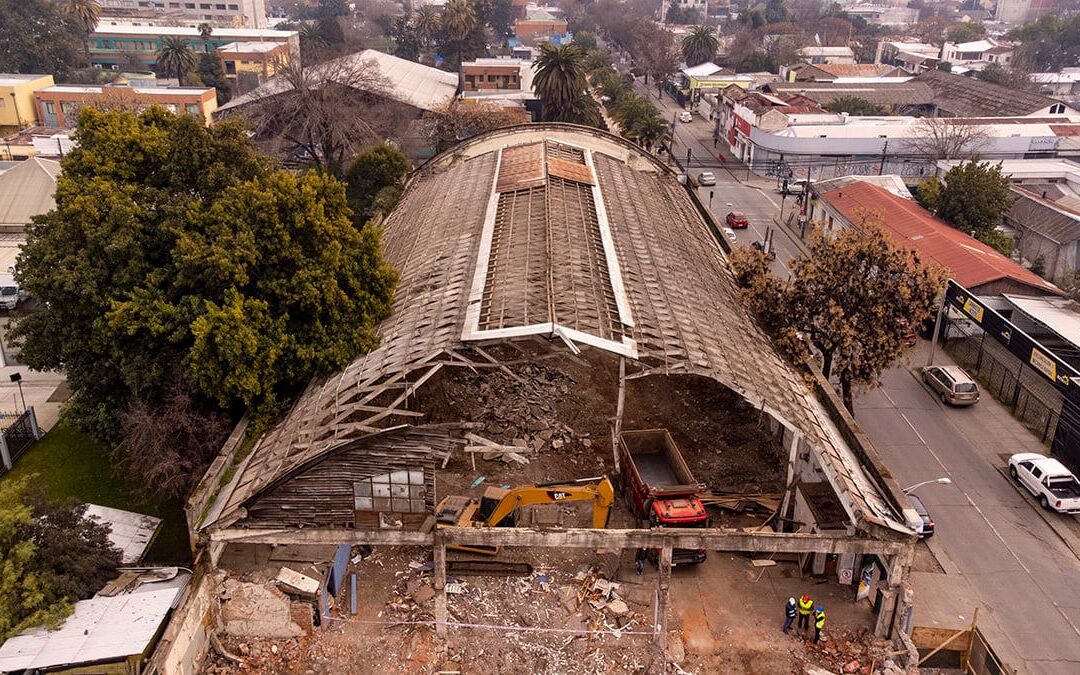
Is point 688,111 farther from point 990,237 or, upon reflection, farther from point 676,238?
point 676,238

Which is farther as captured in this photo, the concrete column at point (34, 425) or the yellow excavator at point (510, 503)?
the concrete column at point (34, 425)

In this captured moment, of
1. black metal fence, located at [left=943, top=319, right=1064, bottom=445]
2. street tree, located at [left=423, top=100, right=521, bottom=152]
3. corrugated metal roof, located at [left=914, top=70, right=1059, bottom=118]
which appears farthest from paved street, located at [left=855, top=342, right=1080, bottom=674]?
corrugated metal roof, located at [left=914, top=70, right=1059, bottom=118]

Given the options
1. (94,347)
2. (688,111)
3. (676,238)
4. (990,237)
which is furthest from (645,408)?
(688,111)

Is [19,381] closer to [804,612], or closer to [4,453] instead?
[4,453]

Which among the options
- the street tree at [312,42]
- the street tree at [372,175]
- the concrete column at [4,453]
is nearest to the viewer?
the concrete column at [4,453]

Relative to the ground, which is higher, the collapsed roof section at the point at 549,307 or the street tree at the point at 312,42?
the street tree at the point at 312,42

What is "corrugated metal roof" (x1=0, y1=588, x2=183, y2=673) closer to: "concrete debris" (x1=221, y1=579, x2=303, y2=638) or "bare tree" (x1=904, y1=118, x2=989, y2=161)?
"concrete debris" (x1=221, y1=579, x2=303, y2=638)

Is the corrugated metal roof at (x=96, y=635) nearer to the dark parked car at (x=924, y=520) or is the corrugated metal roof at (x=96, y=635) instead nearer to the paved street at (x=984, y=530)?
the paved street at (x=984, y=530)

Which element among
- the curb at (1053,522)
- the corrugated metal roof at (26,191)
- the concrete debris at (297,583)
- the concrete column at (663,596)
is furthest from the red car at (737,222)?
the corrugated metal roof at (26,191)
